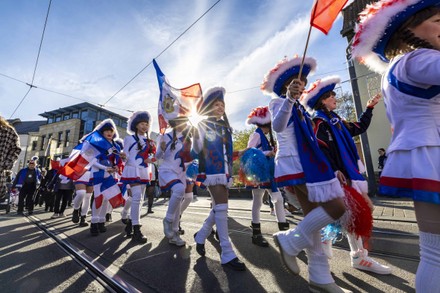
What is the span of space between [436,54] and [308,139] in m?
1.03

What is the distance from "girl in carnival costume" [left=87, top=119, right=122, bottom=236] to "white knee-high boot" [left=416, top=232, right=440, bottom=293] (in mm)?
4769

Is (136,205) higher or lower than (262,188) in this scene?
lower

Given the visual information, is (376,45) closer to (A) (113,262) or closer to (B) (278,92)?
(B) (278,92)

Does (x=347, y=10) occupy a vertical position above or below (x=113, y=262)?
above

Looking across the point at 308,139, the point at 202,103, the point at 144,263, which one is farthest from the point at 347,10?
the point at 144,263

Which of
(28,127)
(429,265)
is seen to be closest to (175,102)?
(429,265)

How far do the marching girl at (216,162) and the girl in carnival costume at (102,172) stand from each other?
8.26ft

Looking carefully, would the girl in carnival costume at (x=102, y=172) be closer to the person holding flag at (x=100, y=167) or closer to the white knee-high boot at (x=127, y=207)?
the person holding flag at (x=100, y=167)

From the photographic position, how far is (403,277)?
226cm

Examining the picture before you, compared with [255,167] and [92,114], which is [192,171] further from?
Answer: [92,114]

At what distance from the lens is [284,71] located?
2.46 metres

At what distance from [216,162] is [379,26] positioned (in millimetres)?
2055

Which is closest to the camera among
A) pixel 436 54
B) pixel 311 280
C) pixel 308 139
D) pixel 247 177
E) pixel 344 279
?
pixel 436 54

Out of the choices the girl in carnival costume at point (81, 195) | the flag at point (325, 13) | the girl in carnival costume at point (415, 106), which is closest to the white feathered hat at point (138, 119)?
the girl in carnival costume at point (81, 195)
